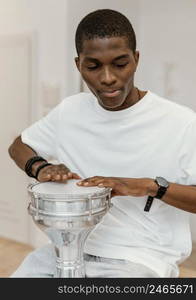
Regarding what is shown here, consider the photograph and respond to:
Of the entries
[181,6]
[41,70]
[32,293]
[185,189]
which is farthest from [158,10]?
[32,293]

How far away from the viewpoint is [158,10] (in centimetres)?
392

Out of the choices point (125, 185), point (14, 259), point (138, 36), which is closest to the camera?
point (125, 185)

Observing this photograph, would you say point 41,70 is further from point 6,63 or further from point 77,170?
point 77,170

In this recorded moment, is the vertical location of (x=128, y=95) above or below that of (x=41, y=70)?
above

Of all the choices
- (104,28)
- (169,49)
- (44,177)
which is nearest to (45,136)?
(44,177)

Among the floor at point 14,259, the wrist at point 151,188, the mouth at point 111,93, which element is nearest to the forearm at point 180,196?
the wrist at point 151,188

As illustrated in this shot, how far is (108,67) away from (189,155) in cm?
37

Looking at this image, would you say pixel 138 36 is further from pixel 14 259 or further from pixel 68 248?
pixel 68 248

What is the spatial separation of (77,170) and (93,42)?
0.47m

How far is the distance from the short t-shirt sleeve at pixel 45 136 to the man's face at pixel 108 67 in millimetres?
319

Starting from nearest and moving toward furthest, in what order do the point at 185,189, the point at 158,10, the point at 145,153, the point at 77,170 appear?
the point at 185,189 < the point at 145,153 < the point at 77,170 < the point at 158,10

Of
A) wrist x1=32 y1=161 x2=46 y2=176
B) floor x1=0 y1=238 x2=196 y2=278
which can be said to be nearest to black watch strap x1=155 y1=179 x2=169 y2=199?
wrist x1=32 y1=161 x2=46 y2=176

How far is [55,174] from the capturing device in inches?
50.6

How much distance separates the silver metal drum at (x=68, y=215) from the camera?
1.09 meters
